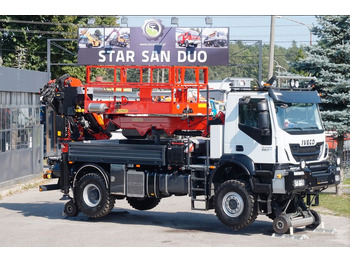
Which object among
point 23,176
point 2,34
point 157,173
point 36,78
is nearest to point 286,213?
point 157,173

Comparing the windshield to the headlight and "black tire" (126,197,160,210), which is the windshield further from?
"black tire" (126,197,160,210)

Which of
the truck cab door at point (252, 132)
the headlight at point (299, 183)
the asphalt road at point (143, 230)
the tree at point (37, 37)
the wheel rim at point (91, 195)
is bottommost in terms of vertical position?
the asphalt road at point (143, 230)

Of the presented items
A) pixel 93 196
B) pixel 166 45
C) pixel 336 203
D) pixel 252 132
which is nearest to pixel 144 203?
pixel 93 196

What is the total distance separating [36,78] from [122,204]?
10.3 m

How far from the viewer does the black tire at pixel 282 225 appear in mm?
13914

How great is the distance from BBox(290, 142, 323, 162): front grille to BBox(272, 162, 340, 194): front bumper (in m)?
0.19

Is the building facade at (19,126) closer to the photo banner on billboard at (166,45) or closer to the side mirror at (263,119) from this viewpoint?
the photo banner on billboard at (166,45)

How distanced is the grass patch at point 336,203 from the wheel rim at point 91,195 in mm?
5816

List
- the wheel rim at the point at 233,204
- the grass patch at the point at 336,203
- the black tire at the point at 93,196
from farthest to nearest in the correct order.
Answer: the grass patch at the point at 336,203, the black tire at the point at 93,196, the wheel rim at the point at 233,204

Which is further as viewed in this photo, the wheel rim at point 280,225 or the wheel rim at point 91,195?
the wheel rim at point 91,195

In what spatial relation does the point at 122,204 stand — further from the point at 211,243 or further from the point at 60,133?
the point at 211,243

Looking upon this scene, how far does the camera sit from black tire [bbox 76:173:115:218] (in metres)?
16.1

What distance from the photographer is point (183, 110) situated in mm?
15391

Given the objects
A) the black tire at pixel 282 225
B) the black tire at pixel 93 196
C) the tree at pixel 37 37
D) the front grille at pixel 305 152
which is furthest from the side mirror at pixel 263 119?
the tree at pixel 37 37
